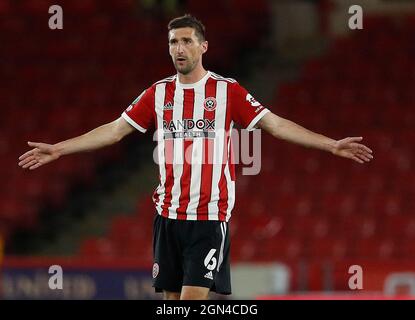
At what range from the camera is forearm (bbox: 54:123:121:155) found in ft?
19.6

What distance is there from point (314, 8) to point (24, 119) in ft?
16.6

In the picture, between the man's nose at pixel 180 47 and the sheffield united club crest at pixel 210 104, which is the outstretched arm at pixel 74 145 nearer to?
the sheffield united club crest at pixel 210 104

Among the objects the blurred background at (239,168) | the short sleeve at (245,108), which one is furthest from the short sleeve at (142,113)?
the blurred background at (239,168)

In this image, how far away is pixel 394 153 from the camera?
13773 millimetres

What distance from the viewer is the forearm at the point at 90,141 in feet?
19.6

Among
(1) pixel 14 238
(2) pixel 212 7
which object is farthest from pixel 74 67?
(1) pixel 14 238

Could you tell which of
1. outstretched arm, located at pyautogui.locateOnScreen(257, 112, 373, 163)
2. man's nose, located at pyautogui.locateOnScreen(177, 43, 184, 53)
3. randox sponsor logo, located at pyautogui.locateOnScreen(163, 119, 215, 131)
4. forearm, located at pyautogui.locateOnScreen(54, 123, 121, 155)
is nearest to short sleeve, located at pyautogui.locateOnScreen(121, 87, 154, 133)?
forearm, located at pyautogui.locateOnScreen(54, 123, 121, 155)

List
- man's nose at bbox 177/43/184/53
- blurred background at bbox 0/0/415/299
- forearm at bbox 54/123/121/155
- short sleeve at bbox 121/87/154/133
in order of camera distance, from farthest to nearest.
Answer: blurred background at bbox 0/0/415/299
short sleeve at bbox 121/87/154/133
forearm at bbox 54/123/121/155
man's nose at bbox 177/43/184/53

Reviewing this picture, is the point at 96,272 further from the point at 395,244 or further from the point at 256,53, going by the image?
the point at 256,53

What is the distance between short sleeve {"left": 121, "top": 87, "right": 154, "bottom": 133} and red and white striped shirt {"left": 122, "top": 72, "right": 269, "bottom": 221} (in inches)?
2.5

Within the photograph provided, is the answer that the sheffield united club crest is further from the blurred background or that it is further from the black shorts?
the blurred background

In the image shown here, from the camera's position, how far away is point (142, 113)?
615cm

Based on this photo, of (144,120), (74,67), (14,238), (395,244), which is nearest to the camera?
(144,120)

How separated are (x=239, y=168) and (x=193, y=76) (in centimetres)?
837
